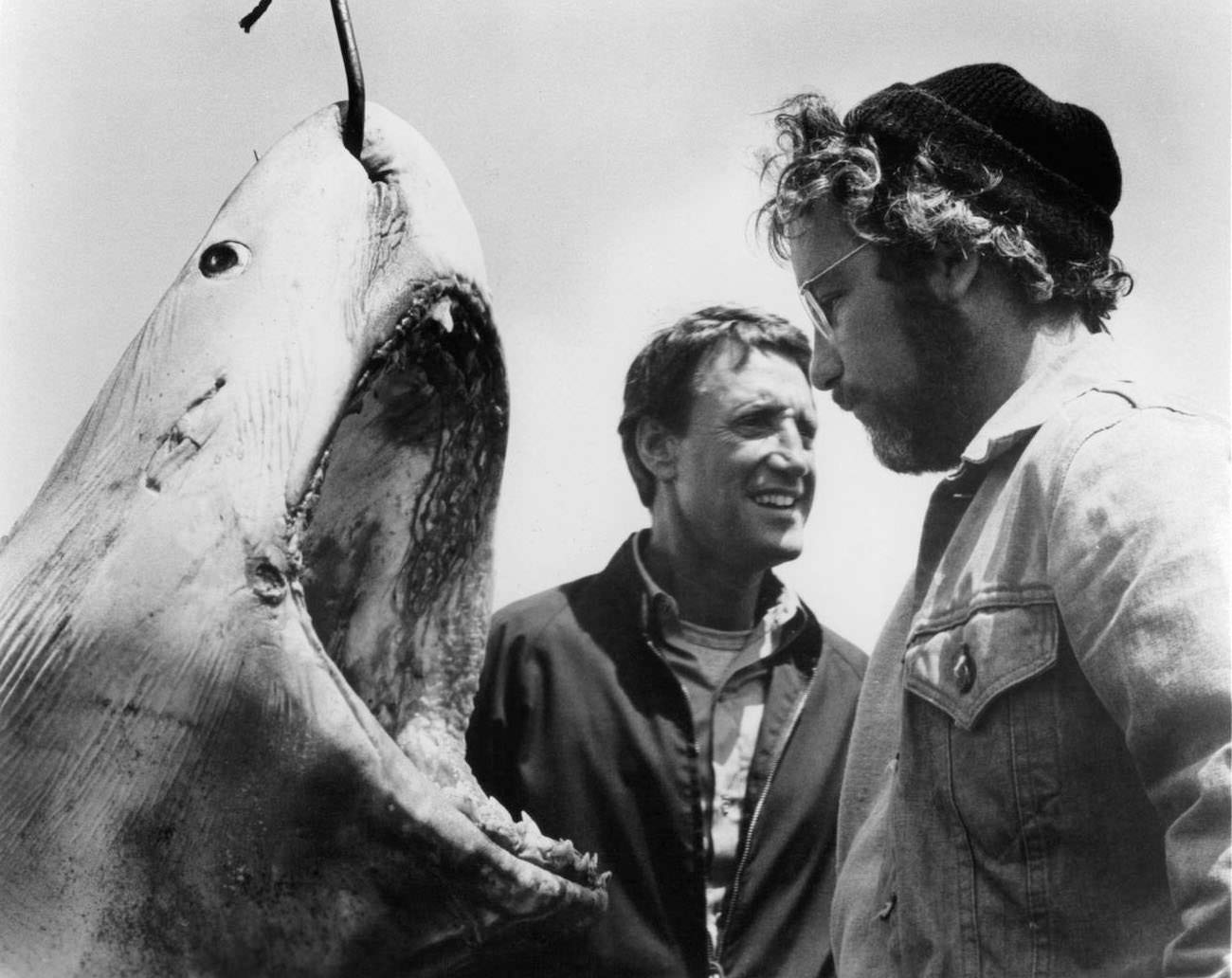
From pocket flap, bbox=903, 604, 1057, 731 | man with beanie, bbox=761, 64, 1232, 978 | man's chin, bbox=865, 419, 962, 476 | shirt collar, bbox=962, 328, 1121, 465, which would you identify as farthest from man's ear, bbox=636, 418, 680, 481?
pocket flap, bbox=903, 604, 1057, 731

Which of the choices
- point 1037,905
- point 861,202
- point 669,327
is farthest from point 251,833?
point 669,327

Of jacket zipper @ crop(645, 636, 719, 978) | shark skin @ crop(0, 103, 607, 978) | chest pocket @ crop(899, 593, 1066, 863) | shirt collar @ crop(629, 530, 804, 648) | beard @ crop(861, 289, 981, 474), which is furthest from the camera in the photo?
shirt collar @ crop(629, 530, 804, 648)

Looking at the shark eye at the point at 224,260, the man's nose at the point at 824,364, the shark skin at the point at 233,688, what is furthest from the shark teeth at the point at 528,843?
the man's nose at the point at 824,364

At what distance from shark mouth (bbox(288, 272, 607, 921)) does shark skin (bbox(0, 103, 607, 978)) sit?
301 mm

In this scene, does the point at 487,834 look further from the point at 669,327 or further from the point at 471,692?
the point at 669,327

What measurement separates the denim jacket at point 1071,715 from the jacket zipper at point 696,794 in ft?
3.89

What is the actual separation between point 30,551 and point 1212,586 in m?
1.53

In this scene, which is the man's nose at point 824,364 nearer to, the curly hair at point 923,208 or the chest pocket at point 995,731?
Answer: the curly hair at point 923,208

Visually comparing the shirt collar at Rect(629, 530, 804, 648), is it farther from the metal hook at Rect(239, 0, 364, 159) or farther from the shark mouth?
the metal hook at Rect(239, 0, 364, 159)

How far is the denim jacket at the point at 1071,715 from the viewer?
203 centimetres

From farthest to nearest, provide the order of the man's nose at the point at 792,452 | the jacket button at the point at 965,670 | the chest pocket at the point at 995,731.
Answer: the man's nose at the point at 792,452 < the jacket button at the point at 965,670 < the chest pocket at the point at 995,731

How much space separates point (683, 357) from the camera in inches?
201

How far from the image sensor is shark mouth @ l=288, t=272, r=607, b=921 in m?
2.58

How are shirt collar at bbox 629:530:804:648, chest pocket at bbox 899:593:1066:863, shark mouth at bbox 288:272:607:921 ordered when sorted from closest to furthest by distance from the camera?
1. chest pocket at bbox 899:593:1066:863
2. shark mouth at bbox 288:272:607:921
3. shirt collar at bbox 629:530:804:648
